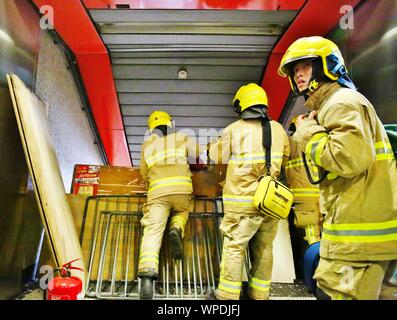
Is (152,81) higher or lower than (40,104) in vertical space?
higher

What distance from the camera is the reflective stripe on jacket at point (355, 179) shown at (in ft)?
4.58

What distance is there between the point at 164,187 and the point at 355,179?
191cm

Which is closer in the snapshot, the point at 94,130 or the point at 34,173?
the point at 34,173

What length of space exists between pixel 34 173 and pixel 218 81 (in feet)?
9.69

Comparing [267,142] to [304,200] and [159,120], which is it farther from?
[159,120]

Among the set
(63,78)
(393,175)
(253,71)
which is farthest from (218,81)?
(393,175)

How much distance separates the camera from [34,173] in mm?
2455

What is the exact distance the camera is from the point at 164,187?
299cm

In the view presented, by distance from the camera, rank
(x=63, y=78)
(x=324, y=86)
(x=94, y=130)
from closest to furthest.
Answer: (x=324, y=86) < (x=63, y=78) < (x=94, y=130)

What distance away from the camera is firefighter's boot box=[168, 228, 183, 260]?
2844 millimetres

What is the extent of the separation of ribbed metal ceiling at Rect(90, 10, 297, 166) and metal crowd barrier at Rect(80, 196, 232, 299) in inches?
75.4

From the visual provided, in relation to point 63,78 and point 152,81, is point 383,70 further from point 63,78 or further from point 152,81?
point 63,78

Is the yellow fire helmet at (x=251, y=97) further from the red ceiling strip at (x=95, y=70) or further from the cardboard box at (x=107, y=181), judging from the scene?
the red ceiling strip at (x=95, y=70)

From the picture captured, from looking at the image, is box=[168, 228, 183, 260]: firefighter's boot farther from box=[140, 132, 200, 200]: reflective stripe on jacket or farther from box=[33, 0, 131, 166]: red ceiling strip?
box=[33, 0, 131, 166]: red ceiling strip
